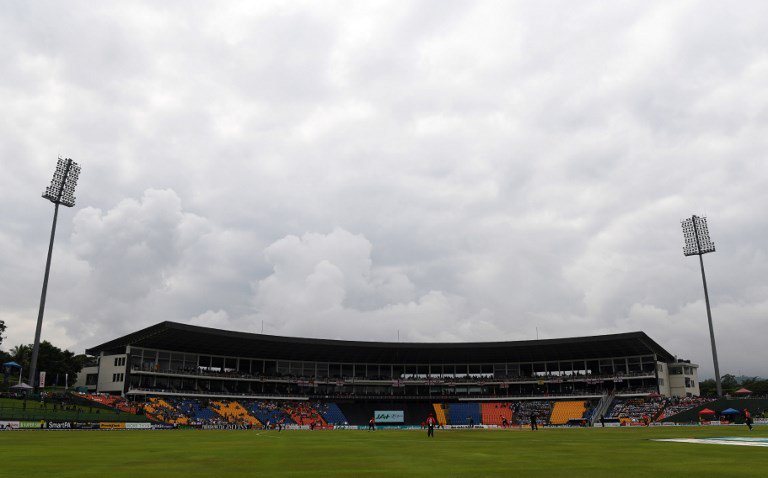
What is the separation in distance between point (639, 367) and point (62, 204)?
99.0 m

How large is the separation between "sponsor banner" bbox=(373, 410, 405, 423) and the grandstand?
1.49 metres

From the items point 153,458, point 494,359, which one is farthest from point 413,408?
point 153,458

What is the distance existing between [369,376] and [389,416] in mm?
12797

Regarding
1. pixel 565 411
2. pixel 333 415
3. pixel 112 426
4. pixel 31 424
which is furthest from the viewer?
pixel 333 415

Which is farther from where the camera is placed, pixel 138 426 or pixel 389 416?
pixel 389 416

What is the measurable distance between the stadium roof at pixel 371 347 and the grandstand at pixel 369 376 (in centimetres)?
20

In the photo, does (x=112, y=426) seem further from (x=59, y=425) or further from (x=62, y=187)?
(x=62, y=187)

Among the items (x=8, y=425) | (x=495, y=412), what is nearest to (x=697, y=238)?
(x=495, y=412)

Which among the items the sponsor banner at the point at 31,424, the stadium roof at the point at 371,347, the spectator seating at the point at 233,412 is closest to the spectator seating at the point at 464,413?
the stadium roof at the point at 371,347

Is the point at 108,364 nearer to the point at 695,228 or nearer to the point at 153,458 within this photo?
the point at 153,458

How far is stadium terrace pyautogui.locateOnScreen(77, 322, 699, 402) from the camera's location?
95.8 metres

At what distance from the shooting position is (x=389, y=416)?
105m

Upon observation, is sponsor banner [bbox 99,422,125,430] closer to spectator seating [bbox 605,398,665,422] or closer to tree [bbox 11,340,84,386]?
tree [bbox 11,340,84,386]

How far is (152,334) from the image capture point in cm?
9019
